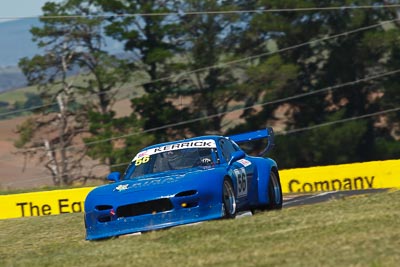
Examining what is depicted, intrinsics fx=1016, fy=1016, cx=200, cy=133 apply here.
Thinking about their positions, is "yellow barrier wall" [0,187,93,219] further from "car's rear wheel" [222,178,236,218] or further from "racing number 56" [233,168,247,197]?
"car's rear wheel" [222,178,236,218]

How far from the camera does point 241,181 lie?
12.8 m

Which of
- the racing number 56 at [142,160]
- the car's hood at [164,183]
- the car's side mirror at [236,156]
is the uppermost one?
the racing number 56 at [142,160]

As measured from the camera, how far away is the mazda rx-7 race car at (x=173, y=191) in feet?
37.5

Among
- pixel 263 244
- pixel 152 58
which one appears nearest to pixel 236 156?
pixel 263 244

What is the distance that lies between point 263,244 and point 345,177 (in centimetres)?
1370

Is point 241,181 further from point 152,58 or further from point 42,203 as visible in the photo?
point 152,58

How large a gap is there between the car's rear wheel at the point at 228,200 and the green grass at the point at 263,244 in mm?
467

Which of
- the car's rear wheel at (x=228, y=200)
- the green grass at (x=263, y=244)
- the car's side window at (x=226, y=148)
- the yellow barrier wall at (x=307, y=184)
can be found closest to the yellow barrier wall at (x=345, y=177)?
the yellow barrier wall at (x=307, y=184)

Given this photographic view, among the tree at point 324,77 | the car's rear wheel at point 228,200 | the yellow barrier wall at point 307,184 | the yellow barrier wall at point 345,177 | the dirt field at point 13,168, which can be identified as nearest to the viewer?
the car's rear wheel at point 228,200

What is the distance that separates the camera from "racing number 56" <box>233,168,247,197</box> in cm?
1255

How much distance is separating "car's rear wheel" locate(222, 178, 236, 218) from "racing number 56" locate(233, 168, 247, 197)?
0.35 metres

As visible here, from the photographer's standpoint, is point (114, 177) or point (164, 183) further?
point (114, 177)

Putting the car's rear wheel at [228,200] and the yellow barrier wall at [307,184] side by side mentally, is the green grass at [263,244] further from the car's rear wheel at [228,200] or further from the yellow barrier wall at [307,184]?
the yellow barrier wall at [307,184]

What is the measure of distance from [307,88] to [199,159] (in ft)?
144
